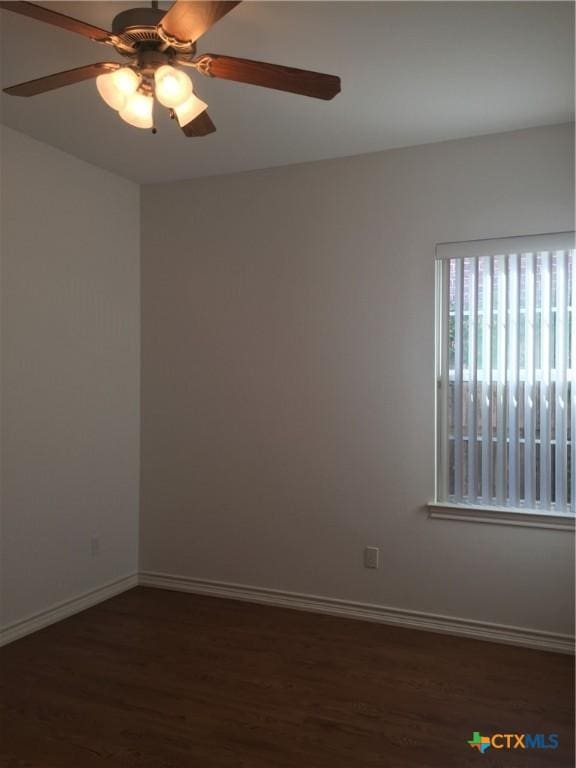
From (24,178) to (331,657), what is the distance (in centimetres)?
301

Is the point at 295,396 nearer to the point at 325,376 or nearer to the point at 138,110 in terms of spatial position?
the point at 325,376

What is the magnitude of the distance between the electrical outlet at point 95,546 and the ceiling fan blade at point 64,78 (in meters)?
2.69

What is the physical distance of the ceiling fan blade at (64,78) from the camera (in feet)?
7.16

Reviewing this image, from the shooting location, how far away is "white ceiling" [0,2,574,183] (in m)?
2.42

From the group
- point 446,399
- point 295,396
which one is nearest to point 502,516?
point 446,399

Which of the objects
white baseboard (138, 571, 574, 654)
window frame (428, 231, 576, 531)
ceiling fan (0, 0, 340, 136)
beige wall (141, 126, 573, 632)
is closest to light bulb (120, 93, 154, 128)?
ceiling fan (0, 0, 340, 136)

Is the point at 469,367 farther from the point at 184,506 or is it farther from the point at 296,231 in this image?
the point at 184,506

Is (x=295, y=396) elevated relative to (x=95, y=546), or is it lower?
A: elevated

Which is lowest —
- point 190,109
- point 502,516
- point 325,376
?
point 502,516

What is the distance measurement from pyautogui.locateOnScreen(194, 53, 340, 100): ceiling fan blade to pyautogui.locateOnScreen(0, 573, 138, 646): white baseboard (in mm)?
2928

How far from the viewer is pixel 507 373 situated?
355 cm

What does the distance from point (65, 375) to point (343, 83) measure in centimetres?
224

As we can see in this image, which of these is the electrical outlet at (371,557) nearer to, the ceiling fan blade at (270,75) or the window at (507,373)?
the window at (507,373)

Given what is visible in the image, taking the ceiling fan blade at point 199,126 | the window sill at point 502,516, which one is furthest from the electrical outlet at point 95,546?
the ceiling fan blade at point 199,126
